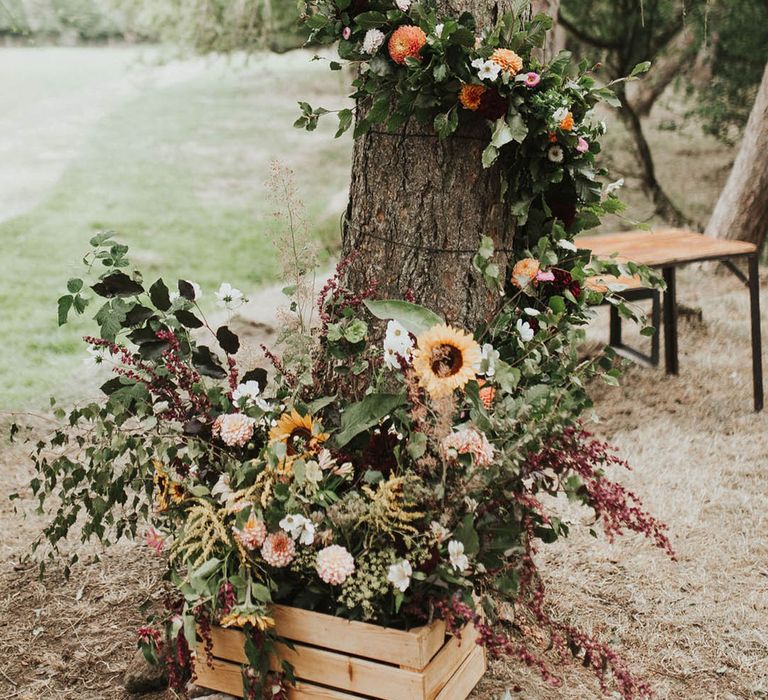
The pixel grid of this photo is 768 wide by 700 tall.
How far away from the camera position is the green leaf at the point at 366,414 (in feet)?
6.35

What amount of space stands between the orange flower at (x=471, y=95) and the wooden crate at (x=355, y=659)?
119 cm

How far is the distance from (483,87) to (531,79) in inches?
4.5

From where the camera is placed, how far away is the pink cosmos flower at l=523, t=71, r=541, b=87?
2.03m

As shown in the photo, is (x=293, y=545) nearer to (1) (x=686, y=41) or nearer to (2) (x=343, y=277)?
(2) (x=343, y=277)

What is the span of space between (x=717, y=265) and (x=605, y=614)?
167 inches

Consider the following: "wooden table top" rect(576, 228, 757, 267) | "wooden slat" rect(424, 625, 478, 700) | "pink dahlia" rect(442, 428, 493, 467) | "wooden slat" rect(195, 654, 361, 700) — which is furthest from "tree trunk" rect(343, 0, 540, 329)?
"wooden table top" rect(576, 228, 757, 267)

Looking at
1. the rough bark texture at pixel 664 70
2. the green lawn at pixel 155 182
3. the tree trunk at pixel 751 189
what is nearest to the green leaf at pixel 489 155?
the green lawn at pixel 155 182

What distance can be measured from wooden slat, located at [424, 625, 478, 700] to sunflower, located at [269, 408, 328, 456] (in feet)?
1.74

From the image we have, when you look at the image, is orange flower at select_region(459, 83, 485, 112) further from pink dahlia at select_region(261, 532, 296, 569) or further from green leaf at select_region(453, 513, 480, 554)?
pink dahlia at select_region(261, 532, 296, 569)

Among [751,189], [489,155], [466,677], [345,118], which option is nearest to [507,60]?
[489,155]

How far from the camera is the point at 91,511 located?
7.41 ft

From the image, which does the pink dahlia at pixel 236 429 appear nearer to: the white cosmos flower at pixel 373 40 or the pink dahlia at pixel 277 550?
the pink dahlia at pixel 277 550

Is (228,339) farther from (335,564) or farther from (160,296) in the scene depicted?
(335,564)

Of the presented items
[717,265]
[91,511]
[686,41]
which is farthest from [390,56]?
[686,41]
